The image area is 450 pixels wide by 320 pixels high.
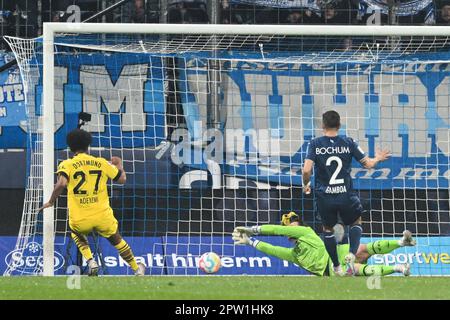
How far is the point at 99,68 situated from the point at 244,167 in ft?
7.93

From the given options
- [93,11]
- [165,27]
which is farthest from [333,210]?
[93,11]

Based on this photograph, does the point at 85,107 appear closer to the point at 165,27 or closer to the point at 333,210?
the point at 165,27

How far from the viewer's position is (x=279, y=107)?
18.9 meters

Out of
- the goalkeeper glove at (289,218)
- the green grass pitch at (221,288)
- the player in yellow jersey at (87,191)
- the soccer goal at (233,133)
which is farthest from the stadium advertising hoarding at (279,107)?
the green grass pitch at (221,288)

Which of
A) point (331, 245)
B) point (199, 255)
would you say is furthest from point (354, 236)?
point (199, 255)

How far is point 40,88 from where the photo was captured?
1861cm

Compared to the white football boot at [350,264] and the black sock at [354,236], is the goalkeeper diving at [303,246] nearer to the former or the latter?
the white football boot at [350,264]

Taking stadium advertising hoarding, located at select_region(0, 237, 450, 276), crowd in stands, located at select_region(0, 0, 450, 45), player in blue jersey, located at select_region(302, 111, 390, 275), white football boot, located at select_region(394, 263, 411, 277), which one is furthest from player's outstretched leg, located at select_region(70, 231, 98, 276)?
crowd in stands, located at select_region(0, 0, 450, 45)

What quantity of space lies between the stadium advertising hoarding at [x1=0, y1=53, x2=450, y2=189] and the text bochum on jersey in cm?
293

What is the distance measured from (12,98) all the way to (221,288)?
6.78 metres

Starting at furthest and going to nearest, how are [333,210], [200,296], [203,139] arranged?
1. [203,139]
2. [333,210]
3. [200,296]

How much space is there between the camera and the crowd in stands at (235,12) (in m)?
19.4

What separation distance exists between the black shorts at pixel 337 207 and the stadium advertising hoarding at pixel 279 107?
2973mm

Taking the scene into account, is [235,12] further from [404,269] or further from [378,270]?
[404,269]
